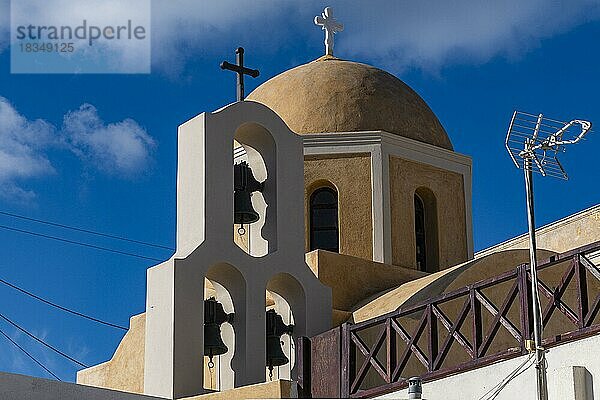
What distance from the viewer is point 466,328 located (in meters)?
15.8

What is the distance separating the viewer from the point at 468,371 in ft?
40.2

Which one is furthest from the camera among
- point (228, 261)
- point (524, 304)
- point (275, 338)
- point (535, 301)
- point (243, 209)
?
point (243, 209)

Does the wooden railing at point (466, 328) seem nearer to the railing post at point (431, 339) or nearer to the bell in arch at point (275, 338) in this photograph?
the railing post at point (431, 339)

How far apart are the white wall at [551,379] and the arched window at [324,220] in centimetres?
663

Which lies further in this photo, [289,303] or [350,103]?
[350,103]

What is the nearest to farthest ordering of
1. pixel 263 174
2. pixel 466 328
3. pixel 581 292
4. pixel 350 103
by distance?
pixel 581 292 < pixel 466 328 < pixel 263 174 < pixel 350 103

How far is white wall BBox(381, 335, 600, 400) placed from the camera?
10852mm

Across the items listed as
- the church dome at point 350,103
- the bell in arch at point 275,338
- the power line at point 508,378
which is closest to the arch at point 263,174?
the bell in arch at point 275,338

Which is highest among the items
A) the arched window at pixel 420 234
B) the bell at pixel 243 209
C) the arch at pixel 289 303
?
the arched window at pixel 420 234

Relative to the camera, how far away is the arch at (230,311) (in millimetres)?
16047

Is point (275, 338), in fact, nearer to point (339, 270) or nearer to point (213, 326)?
point (213, 326)

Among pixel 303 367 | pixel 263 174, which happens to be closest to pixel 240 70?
pixel 263 174

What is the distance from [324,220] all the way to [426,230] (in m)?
1.64

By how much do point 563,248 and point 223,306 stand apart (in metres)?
6.43
